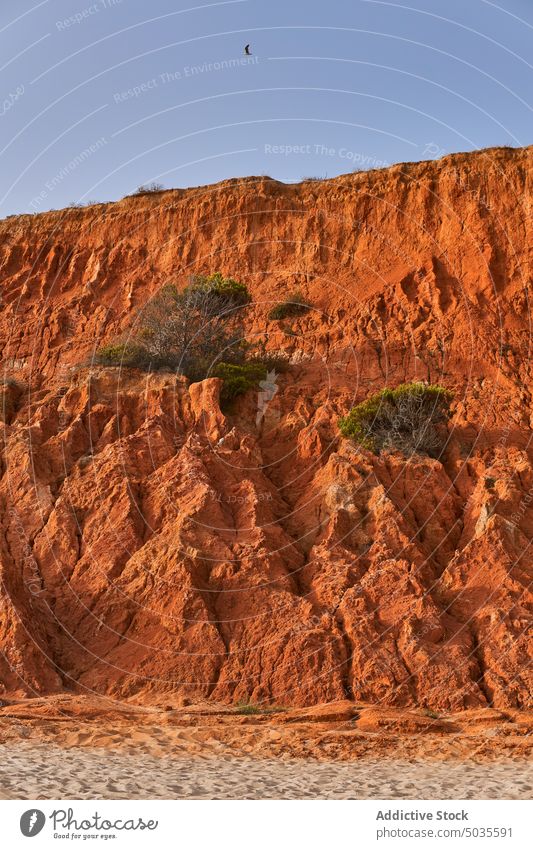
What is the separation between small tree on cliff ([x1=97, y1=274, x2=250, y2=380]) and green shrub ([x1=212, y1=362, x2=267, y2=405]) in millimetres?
446

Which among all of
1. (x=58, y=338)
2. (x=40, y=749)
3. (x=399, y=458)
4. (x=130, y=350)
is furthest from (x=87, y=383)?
(x=40, y=749)

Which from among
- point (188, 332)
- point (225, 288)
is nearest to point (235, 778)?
point (188, 332)

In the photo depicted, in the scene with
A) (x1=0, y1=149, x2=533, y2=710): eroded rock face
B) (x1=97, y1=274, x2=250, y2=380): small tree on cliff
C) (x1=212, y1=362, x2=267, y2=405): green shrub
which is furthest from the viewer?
(x1=97, y1=274, x2=250, y2=380): small tree on cliff

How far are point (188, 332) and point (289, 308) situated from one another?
4.29 m

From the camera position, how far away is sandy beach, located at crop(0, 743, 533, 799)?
16.0 m

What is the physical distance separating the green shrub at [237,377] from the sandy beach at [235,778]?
1392 cm

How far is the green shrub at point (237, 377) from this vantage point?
30188 mm

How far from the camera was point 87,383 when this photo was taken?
30.0 m

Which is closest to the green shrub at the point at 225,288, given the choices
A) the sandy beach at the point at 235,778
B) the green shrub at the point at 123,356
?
the green shrub at the point at 123,356

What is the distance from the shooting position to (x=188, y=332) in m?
32.8

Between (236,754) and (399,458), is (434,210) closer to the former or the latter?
(399,458)

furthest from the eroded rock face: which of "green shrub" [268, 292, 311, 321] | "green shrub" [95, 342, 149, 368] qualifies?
"green shrub" [95, 342, 149, 368]

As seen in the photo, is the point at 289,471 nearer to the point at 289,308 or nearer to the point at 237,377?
the point at 237,377

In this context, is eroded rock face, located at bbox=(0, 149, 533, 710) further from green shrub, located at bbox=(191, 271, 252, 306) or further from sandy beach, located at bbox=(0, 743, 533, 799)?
sandy beach, located at bbox=(0, 743, 533, 799)
